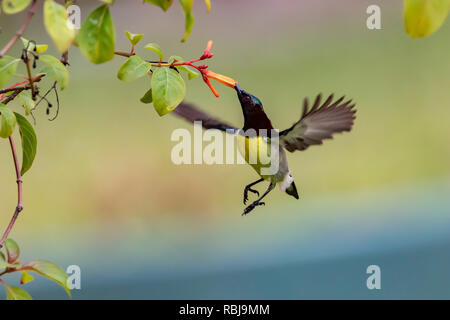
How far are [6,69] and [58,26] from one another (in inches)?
4.8

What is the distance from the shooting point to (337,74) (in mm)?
2420

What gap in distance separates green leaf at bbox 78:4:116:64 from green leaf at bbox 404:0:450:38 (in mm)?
242

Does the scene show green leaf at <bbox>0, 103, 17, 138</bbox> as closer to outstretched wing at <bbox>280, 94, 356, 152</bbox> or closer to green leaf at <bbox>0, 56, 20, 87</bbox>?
green leaf at <bbox>0, 56, 20, 87</bbox>

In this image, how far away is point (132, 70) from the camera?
1.76 ft

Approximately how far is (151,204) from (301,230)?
671 millimetres

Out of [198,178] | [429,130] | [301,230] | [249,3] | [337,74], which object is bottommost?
[301,230]

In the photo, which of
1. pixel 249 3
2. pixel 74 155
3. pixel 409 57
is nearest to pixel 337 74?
pixel 409 57

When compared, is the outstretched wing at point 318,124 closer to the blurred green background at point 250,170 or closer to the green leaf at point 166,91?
the green leaf at point 166,91

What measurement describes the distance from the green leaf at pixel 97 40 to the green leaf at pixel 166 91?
3.1 inches

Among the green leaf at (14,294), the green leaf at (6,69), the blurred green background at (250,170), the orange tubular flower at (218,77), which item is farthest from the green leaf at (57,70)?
the blurred green background at (250,170)

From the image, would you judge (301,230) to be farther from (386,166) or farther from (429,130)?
(429,130)

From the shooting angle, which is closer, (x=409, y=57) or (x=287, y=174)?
(x=287, y=174)

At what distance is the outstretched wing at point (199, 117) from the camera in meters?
0.74

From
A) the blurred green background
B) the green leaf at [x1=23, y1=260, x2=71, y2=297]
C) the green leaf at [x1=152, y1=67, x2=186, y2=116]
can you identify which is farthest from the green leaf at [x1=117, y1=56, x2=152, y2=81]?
the blurred green background
